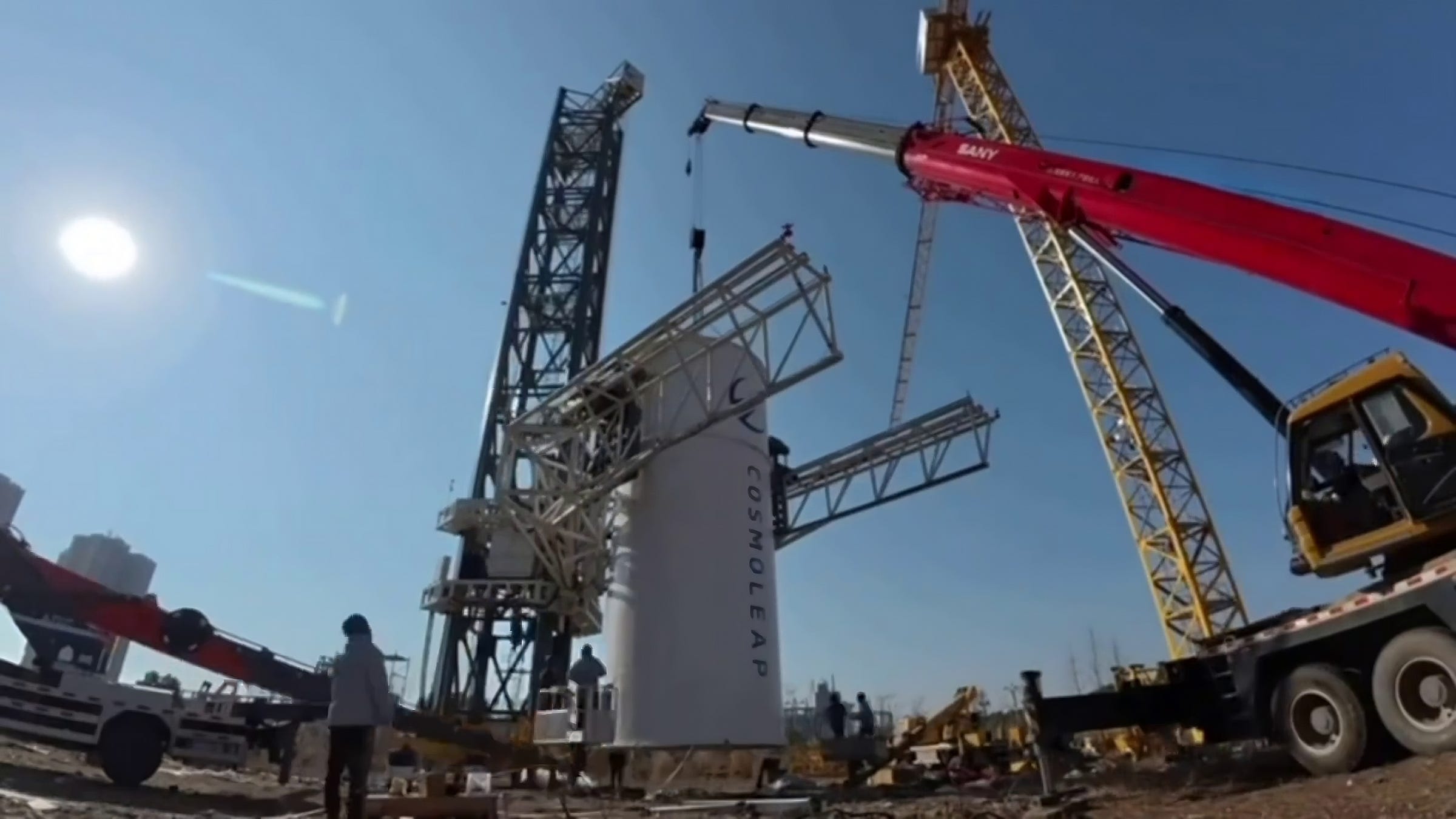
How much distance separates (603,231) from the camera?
3831 cm

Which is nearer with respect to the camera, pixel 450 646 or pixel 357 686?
pixel 357 686

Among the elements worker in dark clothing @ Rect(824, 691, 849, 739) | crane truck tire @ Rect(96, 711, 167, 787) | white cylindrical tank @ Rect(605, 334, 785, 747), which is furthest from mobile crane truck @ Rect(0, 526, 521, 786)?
worker in dark clothing @ Rect(824, 691, 849, 739)

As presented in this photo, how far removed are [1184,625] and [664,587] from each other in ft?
81.8

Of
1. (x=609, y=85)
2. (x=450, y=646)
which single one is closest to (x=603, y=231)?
(x=609, y=85)

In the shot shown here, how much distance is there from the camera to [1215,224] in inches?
405

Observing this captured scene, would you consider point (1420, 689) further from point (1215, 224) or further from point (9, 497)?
point (9, 497)

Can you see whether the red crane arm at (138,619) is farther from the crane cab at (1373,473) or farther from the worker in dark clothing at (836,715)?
the crane cab at (1373,473)

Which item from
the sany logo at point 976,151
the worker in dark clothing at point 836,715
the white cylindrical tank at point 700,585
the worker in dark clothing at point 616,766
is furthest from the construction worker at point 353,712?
the worker in dark clothing at point 836,715

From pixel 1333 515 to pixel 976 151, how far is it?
8.14m

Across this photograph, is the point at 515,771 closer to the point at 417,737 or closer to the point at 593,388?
the point at 417,737

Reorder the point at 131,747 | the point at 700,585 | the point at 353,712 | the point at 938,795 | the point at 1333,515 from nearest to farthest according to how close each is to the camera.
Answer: the point at 353,712, the point at 1333,515, the point at 938,795, the point at 131,747, the point at 700,585

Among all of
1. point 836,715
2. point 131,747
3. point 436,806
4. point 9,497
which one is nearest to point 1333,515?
point 436,806

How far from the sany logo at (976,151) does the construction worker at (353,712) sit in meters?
12.3

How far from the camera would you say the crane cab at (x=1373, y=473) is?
330 inches
